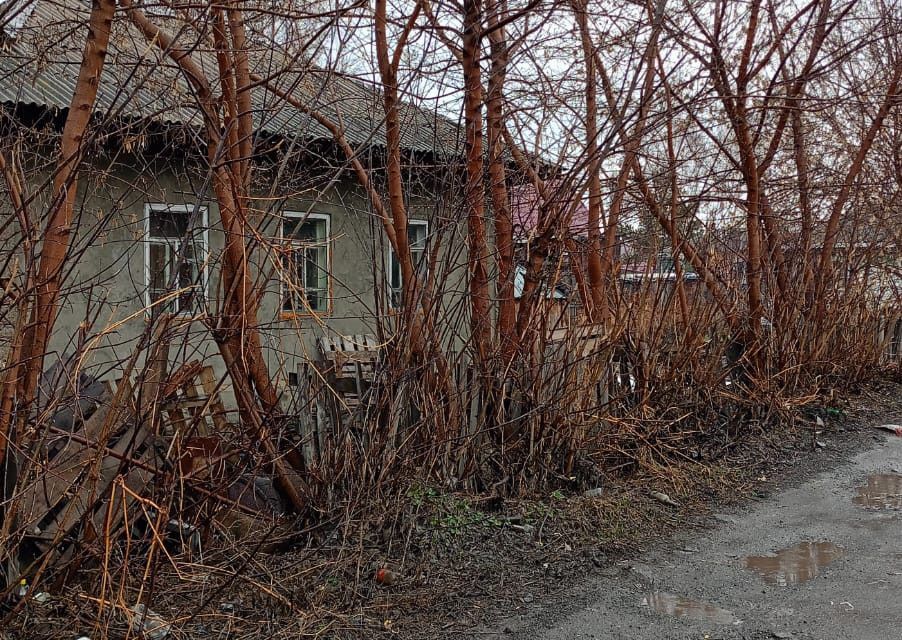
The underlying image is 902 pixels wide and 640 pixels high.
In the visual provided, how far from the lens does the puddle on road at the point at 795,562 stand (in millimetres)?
4588

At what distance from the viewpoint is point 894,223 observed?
1088 centimetres

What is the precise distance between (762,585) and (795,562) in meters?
0.53

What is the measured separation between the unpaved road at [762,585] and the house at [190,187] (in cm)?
199

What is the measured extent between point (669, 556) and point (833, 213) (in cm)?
630

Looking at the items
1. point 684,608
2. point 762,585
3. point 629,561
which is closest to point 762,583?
point 762,585

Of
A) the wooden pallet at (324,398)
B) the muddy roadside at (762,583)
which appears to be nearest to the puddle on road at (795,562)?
the muddy roadside at (762,583)

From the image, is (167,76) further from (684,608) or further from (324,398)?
(684,608)

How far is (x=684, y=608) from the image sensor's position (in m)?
4.15

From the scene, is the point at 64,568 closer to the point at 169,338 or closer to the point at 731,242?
the point at 169,338

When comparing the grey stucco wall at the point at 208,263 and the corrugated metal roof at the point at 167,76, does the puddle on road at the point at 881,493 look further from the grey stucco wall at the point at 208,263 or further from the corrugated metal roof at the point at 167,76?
the corrugated metal roof at the point at 167,76

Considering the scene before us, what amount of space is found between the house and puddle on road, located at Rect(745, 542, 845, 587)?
2.52 m

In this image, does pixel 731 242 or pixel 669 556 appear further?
pixel 731 242

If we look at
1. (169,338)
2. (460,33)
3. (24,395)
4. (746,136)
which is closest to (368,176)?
(460,33)

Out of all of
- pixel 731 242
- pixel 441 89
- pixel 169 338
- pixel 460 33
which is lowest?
pixel 169 338
